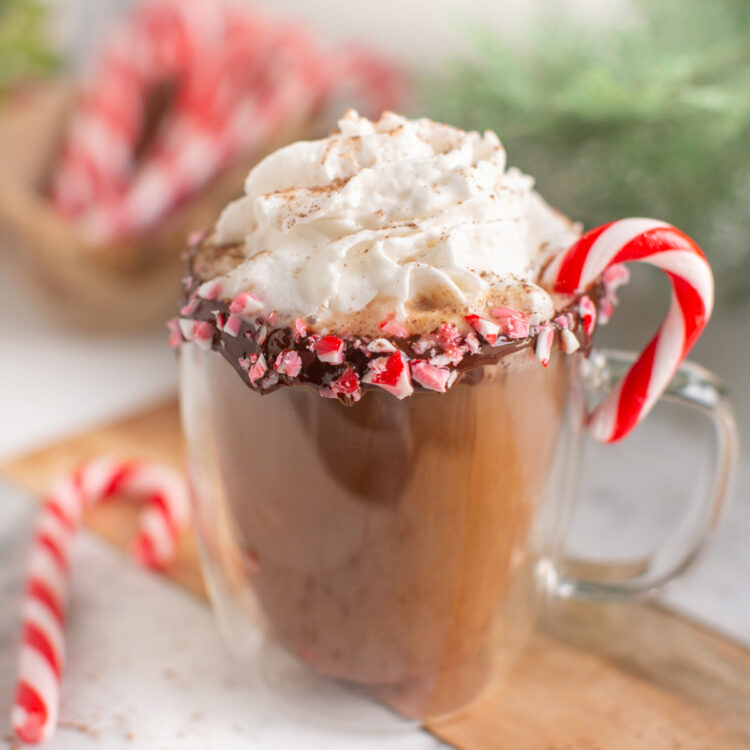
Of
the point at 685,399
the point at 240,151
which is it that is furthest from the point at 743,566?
the point at 240,151

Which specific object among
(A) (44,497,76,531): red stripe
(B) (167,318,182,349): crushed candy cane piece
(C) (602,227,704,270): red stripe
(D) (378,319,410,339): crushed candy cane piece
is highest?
(C) (602,227,704,270): red stripe

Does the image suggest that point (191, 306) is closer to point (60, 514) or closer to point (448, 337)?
point (448, 337)

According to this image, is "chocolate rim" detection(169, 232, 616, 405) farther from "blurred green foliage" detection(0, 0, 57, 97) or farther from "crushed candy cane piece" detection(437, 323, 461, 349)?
"blurred green foliage" detection(0, 0, 57, 97)

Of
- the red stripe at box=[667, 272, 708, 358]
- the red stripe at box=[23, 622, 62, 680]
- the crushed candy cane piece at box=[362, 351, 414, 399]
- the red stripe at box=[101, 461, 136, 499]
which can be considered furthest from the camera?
the red stripe at box=[101, 461, 136, 499]

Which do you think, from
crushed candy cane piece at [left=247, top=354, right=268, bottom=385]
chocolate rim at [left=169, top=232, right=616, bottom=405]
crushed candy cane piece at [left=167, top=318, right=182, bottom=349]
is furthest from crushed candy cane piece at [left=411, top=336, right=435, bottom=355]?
crushed candy cane piece at [left=167, top=318, right=182, bottom=349]

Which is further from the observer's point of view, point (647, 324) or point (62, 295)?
point (62, 295)

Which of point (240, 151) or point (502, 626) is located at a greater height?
point (240, 151)

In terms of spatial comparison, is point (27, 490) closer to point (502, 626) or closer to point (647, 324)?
point (502, 626)

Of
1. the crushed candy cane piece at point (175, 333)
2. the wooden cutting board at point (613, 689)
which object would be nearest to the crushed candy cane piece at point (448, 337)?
the crushed candy cane piece at point (175, 333)
